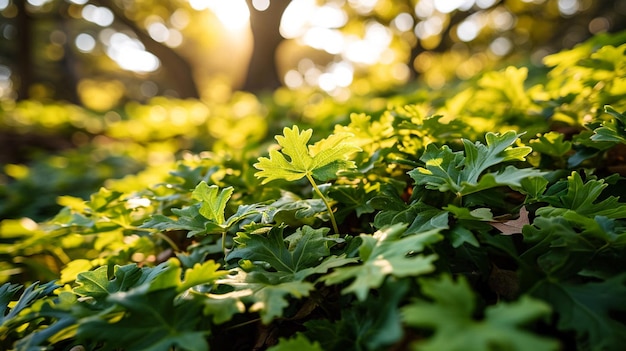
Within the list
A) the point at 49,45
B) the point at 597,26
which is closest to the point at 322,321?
the point at 597,26

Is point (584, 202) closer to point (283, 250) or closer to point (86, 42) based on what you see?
point (283, 250)

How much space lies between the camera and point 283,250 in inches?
40.9

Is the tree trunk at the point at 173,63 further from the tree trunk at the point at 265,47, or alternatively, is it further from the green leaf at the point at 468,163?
the green leaf at the point at 468,163

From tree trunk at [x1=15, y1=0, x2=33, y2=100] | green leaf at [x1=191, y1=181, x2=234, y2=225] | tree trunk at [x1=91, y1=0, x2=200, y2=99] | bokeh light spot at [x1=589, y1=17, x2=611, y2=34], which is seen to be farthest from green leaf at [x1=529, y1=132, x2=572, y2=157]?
bokeh light spot at [x1=589, y1=17, x2=611, y2=34]

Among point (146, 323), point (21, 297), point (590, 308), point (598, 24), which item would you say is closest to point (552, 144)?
point (590, 308)

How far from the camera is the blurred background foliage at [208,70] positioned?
3.60 meters

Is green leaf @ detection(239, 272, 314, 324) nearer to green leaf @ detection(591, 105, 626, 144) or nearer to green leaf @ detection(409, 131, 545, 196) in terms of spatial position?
green leaf @ detection(409, 131, 545, 196)

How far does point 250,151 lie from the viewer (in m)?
2.07

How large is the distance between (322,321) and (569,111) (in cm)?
139

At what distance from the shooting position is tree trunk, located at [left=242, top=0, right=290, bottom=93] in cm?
890

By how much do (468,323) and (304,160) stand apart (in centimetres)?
63

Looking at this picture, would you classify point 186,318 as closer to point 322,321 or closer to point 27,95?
point 322,321

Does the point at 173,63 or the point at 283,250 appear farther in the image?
the point at 173,63

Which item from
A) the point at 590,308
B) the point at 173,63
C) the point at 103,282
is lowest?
the point at 590,308
